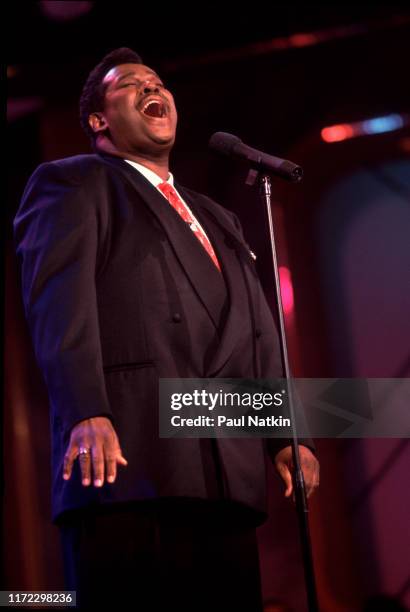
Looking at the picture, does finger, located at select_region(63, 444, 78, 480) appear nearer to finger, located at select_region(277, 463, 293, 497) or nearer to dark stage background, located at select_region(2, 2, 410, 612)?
finger, located at select_region(277, 463, 293, 497)

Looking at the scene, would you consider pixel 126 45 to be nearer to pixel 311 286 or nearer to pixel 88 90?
pixel 88 90

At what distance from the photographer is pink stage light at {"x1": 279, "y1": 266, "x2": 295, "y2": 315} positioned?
2832 mm

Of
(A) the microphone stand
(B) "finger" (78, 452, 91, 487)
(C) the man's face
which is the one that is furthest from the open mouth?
(B) "finger" (78, 452, 91, 487)

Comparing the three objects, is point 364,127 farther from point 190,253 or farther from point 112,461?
point 112,461

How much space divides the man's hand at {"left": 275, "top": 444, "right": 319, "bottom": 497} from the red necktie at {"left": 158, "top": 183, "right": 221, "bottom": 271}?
46cm

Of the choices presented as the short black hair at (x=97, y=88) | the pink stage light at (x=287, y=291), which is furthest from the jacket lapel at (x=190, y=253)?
the pink stage light at (x=287, y=291)

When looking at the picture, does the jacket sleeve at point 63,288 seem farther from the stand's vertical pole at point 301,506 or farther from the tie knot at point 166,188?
the stand's vertical pole at point 301,506

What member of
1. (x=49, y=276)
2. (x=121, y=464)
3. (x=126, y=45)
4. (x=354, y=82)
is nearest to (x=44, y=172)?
(x=49, y=276)

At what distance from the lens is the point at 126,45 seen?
2811 mm

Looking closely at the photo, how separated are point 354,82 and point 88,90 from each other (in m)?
1.08

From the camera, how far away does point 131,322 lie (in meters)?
1.78

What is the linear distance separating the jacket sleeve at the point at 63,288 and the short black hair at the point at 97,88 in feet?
1.23

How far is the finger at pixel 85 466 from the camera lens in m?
1.54

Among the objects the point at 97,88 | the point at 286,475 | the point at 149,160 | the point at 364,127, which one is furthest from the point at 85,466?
the point at 364,127
